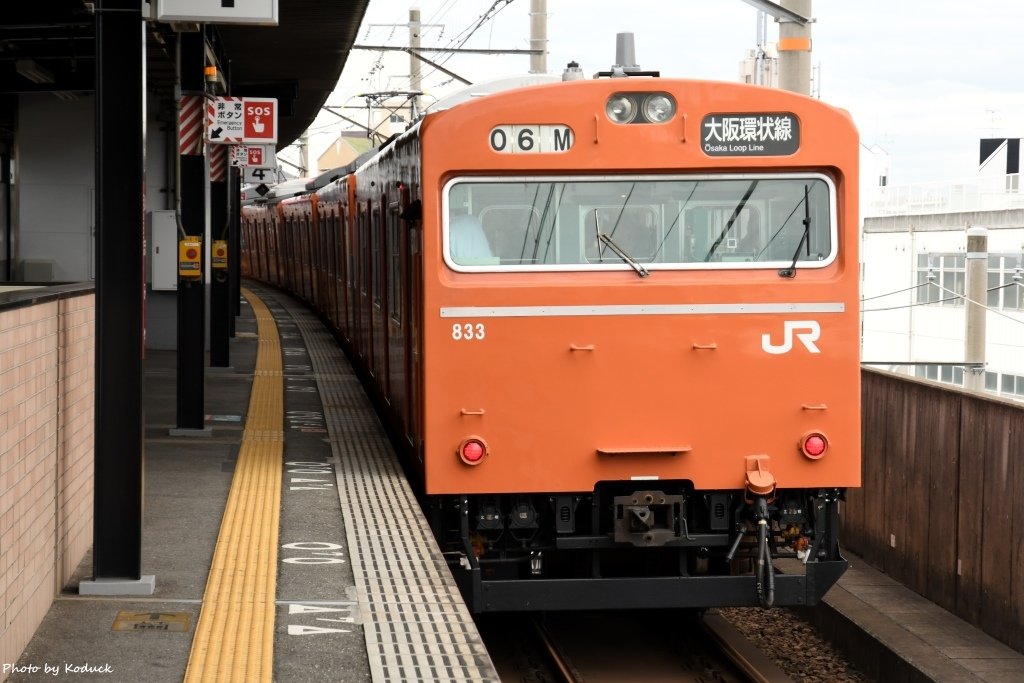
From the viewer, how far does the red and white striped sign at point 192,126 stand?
12.3 m

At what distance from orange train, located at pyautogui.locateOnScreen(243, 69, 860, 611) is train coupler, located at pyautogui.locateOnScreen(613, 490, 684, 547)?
1cm

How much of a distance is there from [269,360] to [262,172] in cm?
309

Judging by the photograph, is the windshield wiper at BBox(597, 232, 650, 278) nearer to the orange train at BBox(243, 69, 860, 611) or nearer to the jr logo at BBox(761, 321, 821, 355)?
the orange train at BBox(243, 69, 860, 611)

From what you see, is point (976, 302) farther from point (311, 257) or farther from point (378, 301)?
point (311, 257)

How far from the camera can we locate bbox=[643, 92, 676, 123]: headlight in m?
7.30

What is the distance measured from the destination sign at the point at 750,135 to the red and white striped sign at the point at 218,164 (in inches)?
406

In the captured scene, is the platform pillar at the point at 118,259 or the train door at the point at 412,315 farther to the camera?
the train door at the point at 412,315

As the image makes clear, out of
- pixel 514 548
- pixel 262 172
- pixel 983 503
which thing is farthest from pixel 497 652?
pixel 262 172

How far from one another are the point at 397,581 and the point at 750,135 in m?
2.98

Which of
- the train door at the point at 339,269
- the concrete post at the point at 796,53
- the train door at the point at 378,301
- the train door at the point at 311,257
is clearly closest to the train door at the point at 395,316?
the train door at the point at 378,301

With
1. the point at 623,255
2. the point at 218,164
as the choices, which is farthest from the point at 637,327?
the point at 218,164

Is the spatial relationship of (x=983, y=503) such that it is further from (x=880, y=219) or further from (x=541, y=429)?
(x=880, y=219)

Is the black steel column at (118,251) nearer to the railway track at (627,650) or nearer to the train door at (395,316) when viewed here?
the train door at (395,316)

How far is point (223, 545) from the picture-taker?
282 inches
